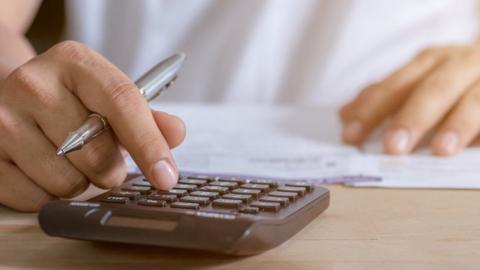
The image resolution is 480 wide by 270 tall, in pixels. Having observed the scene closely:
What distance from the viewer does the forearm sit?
743 millimetres

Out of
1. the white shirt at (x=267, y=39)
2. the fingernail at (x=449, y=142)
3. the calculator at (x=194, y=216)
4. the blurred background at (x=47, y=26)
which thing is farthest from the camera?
the blurred background at (x=47, y=26)

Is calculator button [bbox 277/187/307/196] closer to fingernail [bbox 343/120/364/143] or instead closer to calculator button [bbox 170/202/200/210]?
calculator button [bbox 170/202/200/210]

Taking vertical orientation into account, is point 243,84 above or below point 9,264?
above

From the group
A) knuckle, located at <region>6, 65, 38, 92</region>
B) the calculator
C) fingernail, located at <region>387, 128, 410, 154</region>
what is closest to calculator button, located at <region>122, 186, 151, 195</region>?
the calculator

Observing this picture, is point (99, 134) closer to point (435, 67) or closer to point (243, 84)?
point (435, 67)

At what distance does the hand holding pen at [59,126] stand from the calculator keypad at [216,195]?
0.10 feet

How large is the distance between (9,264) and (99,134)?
0.42 ft

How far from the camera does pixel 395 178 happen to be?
70 centimetres

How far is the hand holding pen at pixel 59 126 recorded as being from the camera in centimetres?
56

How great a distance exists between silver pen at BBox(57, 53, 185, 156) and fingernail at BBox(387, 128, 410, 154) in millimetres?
246

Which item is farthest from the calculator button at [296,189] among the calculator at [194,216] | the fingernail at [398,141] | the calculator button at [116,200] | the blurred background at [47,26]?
the blurred background at [47,26]

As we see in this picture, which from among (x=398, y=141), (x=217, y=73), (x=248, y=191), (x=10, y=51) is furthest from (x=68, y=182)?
(x=217, y=73)

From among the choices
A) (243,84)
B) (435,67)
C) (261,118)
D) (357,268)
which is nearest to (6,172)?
(357,268)

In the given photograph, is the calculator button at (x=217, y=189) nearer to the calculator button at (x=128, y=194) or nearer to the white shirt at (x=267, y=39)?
the calculator button at (x=128, y=194)
